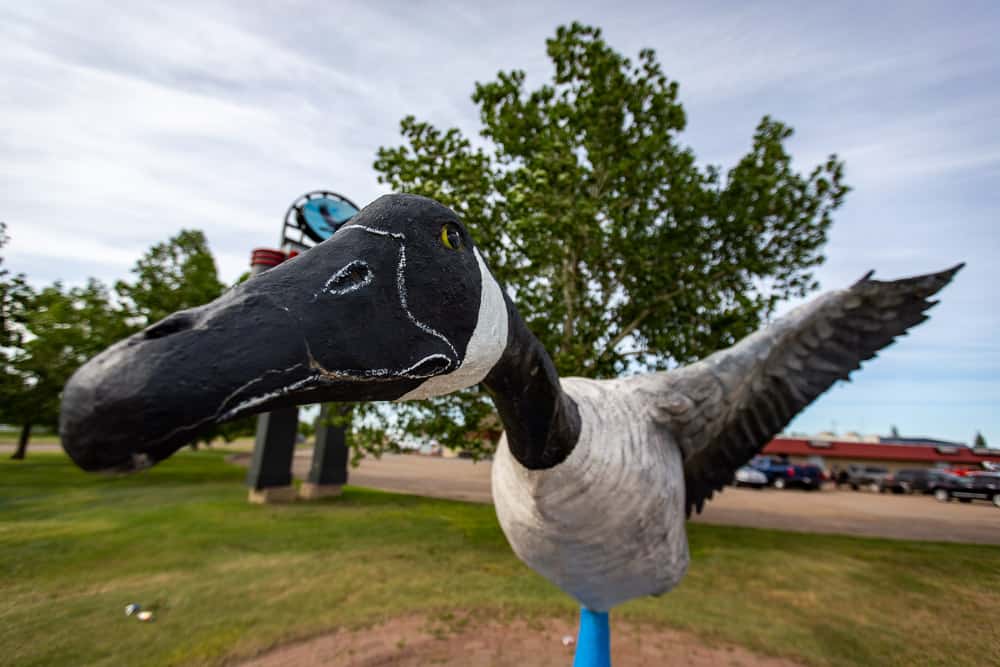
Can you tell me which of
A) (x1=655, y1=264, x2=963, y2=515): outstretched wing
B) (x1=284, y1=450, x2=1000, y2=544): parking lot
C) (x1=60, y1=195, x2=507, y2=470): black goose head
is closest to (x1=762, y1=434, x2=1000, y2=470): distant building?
(x1=284, y1=450, x2=1000, y2=544): parking lot

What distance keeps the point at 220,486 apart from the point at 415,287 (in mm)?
16416

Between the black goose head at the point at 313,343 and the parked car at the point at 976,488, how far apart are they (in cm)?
272

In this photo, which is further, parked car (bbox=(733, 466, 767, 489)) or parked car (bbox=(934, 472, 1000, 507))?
parked car (bbox=(733, 466, 767, 489))

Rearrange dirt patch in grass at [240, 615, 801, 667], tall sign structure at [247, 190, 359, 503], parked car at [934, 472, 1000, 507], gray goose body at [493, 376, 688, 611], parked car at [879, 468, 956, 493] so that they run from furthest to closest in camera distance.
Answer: tall sign structure at [247, 190, 359, 503] < dirt patch in grass at [240, 615, 801, 667] < parked car at [879, 468, 956, 493] < parked car at [934, 472, 1000, 507] < gray goose body at [493, 376, 688, 611]

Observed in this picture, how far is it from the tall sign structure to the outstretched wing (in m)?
11.2

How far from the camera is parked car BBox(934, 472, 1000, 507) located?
249 cm

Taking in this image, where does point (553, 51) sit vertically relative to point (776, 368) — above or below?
above

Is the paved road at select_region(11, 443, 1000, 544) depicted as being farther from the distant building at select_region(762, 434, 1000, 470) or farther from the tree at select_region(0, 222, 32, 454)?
the tree at select_region(0, 222, 32, 454)

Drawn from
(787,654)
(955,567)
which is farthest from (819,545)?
(955,567)

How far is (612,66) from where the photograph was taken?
28.6ft

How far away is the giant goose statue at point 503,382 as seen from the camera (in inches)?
36.9

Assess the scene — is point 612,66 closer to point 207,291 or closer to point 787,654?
point 787,654

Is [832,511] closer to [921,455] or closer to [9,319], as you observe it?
[921,455]

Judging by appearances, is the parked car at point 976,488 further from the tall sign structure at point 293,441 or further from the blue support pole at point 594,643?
the tall sign structure at point 293,441
